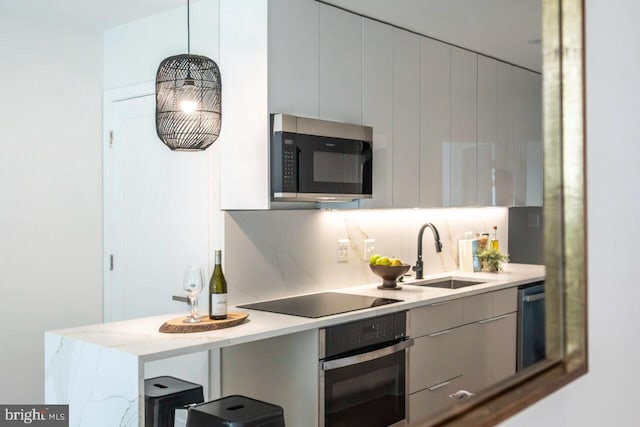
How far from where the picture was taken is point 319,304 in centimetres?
276

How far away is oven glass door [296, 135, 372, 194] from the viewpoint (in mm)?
2672

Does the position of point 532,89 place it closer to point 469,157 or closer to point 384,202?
point 469,157

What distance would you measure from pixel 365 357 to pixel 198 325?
2.40 ft

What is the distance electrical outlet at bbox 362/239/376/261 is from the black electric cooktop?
40 centimetres

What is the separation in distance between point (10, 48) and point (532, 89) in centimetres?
275

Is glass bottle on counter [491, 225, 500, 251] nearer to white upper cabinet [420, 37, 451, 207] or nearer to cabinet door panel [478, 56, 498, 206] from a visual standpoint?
cabinet door panel [478, 56, 498, 206]

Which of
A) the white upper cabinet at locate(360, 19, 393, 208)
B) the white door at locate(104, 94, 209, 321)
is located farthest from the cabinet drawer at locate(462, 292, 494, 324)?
the white door at locate(104, 94, 209, 321)

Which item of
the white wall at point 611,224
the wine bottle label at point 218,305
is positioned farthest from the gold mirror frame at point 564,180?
the wine bottle label at point 218,305

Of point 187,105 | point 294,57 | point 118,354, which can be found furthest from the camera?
point 294,57

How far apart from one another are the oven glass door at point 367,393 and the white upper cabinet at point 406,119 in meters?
0.87

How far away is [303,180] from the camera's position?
8.74 ft

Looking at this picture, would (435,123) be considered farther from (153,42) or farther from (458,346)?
(153,42)

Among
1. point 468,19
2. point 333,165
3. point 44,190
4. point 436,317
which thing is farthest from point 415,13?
point 44,190

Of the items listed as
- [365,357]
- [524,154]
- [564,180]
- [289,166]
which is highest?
[524,154]
